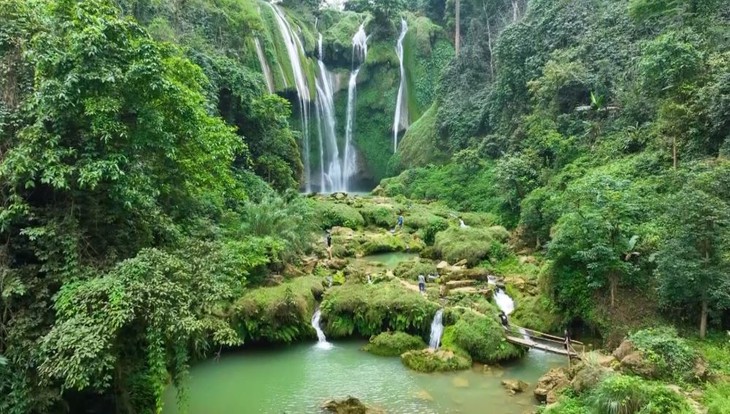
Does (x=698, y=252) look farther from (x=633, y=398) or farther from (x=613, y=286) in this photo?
(x=633, y=398)

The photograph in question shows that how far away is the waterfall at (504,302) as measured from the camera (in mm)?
15844

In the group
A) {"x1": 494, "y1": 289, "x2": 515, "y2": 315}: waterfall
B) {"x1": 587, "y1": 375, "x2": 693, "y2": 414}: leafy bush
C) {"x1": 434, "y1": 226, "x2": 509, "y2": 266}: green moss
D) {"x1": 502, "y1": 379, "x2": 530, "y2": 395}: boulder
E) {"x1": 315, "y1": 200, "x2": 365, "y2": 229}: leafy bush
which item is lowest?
{"x1": 502, "y1": 379, "x2": 530, "y2": 395}: boulder

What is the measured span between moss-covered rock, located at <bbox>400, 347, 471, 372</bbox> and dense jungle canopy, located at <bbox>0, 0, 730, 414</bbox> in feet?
2.08

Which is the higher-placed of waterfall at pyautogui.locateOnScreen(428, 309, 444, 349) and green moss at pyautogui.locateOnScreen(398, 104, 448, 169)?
green moss at pyautogui.locateOnScreen(398, 104, 448, 169)

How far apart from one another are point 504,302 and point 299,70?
100 feet

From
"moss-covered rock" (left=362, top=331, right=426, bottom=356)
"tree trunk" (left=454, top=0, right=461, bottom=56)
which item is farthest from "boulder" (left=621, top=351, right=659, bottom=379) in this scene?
"tree trunk" (left=454, top=0, right=461, bottom=56)

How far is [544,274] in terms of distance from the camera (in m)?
14.7

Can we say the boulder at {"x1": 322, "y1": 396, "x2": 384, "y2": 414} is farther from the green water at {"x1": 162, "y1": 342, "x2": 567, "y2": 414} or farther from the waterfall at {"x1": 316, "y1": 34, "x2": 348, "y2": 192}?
the waterfall at {"x1": 316, "y1": 34, "x2": 348, "y2": 192}

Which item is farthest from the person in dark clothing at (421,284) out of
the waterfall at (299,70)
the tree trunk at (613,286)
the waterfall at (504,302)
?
the waterfall at (299,70)

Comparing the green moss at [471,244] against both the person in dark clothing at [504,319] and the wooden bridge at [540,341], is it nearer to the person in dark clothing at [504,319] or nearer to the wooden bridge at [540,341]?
the person in dark clothing at [504,319]

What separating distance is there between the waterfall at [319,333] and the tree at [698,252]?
8731 mm

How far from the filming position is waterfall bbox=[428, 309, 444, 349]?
1389 cm

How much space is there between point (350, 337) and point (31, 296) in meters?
8.77

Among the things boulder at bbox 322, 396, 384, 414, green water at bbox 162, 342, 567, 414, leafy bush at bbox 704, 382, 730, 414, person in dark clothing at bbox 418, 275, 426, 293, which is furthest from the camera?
person in dark clothing at bbox 418, 275, 426, 293
